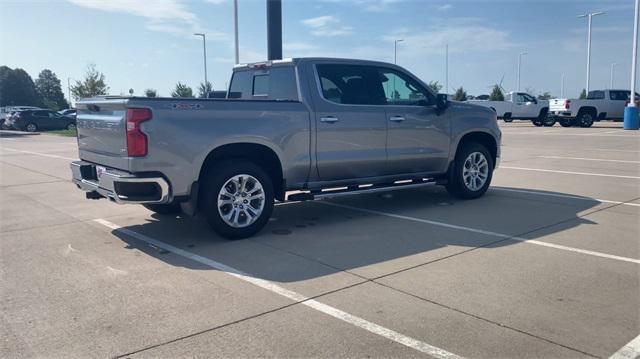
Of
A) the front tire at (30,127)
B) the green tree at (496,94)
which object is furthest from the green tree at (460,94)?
the front tire at (30,127)

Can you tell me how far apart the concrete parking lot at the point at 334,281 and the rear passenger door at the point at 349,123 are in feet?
2.30

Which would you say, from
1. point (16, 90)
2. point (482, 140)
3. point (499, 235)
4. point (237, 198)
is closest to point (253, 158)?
point (237, 198)

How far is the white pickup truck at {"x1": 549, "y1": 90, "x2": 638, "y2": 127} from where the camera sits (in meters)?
28.9

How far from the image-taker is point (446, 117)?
822 cm

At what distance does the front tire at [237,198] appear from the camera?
5996 millimetres

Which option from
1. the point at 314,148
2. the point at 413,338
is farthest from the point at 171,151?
the point at 413,338

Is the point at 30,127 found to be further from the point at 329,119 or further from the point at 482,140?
the point at 329,119

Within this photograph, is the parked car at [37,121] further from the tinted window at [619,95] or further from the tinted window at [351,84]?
the tinted window at [351,84]

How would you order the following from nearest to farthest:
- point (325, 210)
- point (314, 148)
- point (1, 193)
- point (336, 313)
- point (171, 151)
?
point (336, 313) < point (171, 151) < point (314, 148) < point (325, 210) < point (1, 193)

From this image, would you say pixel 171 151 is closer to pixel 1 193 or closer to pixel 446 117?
pixel 446 117

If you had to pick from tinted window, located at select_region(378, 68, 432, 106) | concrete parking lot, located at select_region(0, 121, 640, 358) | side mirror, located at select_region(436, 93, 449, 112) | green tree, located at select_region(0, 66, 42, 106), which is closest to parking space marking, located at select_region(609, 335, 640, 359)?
concrete parking lot, located at select_region(0, 121, 640, 358)

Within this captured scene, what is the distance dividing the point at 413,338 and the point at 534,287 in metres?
1.49

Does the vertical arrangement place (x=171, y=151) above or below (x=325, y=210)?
above

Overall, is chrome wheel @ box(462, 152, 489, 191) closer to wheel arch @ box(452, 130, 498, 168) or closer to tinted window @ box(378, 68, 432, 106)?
wheel arch @ box(452, 130, 498, 168)
